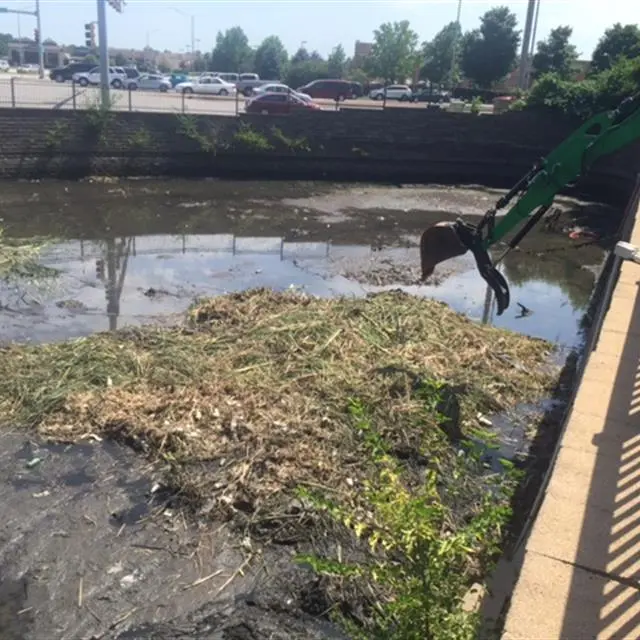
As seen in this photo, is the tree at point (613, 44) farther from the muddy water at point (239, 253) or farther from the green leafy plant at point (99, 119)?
the green leafy plant at point (99, 119)

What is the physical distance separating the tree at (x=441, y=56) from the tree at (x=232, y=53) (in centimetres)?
4316

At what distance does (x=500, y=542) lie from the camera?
6137 millimetres

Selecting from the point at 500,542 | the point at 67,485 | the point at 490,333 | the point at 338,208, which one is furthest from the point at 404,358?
the point at 338,208

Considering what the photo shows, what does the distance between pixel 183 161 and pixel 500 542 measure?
21.1m

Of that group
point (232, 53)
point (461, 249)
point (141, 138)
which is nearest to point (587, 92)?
point (141, 138)

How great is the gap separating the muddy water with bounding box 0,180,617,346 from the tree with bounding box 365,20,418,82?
42.2 metres

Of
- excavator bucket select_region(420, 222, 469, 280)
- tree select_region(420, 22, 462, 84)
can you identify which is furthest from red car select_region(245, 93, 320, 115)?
tree select_region(420, 22, 462, 84)

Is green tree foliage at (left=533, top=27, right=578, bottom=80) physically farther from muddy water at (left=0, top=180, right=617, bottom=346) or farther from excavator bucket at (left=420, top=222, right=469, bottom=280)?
excavator bucket at (left=420, top=222, right=469, bottom=280)

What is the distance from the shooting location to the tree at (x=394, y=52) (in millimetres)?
62781

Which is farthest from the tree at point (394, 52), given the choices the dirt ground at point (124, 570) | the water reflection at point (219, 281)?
the dirt ground at point (124, 570)

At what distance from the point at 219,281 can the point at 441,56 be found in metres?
53.1

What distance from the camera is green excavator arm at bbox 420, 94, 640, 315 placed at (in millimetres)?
8414

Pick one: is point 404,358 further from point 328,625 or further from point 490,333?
point 328,625

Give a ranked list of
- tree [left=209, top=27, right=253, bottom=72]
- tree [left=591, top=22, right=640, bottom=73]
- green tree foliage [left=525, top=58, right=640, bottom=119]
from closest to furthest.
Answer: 1. green tree foliage [left=525, top=58, right=640, bottom=119]
2. tree [left=591, top=22, right=640, bottom=73]
3. tree [left=209, top=27, right=253, bottom=72]
